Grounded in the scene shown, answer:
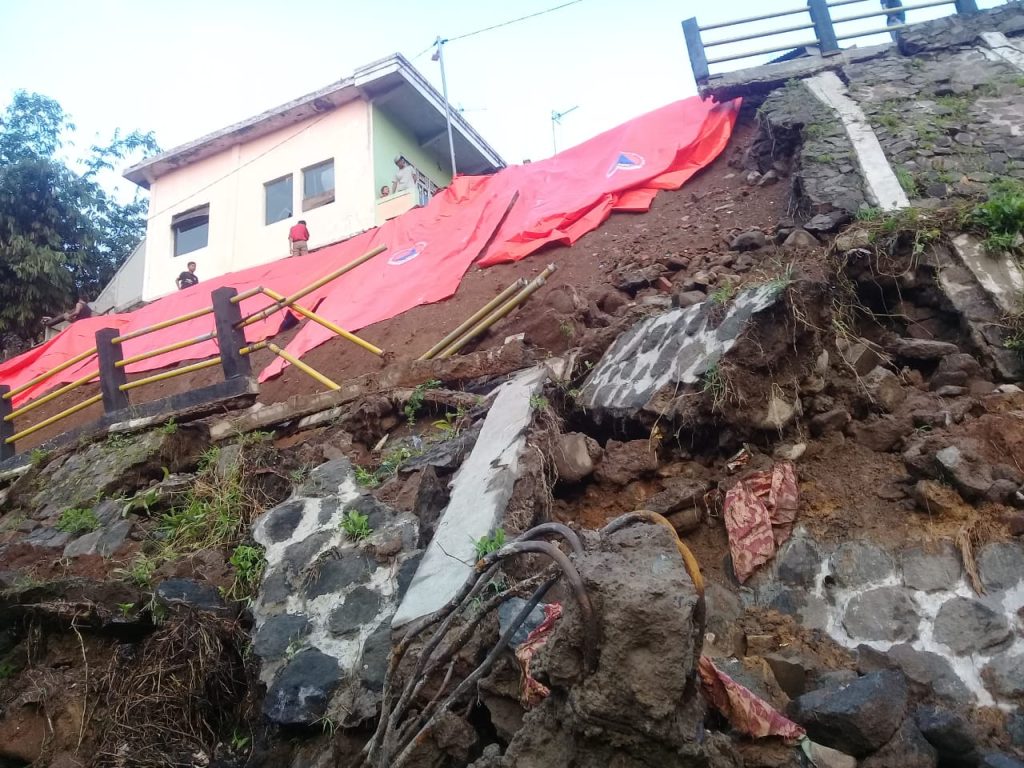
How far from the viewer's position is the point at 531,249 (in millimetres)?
7977

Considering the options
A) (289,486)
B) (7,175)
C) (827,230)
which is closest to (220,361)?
(289,486)

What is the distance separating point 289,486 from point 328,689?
1.80m

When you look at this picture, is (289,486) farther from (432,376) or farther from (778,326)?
(778,326)

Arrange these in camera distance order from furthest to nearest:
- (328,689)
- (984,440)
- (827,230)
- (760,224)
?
(760,224)
(827,230)
(984,440)
(328,689)

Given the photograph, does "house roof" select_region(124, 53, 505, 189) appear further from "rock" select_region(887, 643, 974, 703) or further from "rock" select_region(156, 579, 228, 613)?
"rock" select_region(887, 643, 974, 703)

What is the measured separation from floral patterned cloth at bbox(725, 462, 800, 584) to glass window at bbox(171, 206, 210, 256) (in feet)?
43.5

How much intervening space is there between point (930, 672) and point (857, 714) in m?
0.66

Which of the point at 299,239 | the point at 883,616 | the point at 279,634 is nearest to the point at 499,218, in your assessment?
the point at 299,239

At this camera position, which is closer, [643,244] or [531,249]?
[643,244]

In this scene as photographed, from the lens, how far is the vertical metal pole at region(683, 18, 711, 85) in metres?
8.56

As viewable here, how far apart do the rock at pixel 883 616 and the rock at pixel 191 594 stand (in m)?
2.75

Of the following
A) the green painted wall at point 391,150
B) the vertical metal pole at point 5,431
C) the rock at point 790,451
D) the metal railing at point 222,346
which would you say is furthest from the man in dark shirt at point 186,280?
the rock at point 790,451

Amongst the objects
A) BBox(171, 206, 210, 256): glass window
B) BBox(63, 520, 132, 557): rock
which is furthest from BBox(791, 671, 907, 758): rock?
BBox(171, 206, 210, 256): glass window

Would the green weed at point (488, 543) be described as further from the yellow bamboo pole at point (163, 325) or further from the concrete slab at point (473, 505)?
the yellow bamboo pole at point (163, 325)
